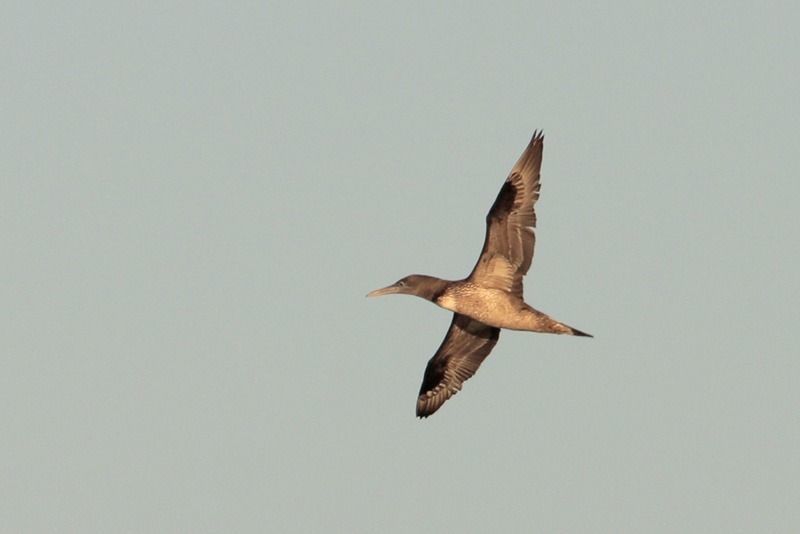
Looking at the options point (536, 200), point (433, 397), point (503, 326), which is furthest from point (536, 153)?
point (433, 397)

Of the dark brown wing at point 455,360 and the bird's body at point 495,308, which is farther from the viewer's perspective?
the dark brown wing at point 455,360

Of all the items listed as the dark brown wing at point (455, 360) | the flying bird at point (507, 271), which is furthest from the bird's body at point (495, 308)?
the dark brown wing at point (455, 360)

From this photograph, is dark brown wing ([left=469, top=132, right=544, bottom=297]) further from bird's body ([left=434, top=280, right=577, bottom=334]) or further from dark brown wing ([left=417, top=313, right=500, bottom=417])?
dark brown wing ([left=417, top=313, right=500, bottom=417])

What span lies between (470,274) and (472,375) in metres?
3.94

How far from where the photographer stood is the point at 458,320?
37.4 meters

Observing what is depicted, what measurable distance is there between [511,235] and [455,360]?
4610 mm

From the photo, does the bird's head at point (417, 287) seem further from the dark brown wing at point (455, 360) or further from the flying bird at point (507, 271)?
the dark brown wing at point (455, 360)

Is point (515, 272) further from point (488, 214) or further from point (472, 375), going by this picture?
point (472, 375)

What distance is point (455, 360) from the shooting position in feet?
124

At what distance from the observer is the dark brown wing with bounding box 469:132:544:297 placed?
34000 mm

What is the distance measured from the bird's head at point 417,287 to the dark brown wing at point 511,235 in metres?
0.84

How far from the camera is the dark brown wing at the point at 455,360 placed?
123 ft

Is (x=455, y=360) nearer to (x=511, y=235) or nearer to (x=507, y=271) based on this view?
(x=507, y=271)

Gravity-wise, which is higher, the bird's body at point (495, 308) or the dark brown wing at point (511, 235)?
the dark brown wing at point (511, 235)
